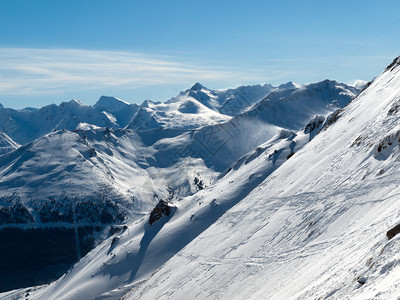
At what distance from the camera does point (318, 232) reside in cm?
3756

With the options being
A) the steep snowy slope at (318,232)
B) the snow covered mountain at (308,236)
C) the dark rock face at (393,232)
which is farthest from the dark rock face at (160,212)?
the dark rock face at (393,232)

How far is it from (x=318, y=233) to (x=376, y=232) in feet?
31.2

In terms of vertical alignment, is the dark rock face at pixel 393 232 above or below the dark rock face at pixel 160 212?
above

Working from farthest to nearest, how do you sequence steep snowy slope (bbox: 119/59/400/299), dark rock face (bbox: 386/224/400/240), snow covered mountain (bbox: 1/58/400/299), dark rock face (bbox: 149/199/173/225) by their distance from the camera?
dark rock face (bbox: 149/199/173/225), snow covered mountain (bbox: 1/58/400/299), steep snowy slope (bbox: 119/59/400/299), dark rock face (bbox: 386/224/400/240)

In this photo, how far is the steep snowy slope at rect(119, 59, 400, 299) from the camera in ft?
80.7

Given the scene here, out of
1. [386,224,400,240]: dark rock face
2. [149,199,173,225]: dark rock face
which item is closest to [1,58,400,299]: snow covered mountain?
[386,224,400,240]: dark rock face

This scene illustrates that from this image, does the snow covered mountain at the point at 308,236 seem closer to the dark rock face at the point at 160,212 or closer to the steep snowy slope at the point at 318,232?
the steep snowy slope at the point at 318,232

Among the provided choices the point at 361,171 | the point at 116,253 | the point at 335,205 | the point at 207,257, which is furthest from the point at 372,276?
the point at 116,253

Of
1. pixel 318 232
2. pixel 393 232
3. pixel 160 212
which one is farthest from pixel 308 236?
pixel 160 212

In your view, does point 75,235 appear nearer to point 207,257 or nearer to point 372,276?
point 207,257

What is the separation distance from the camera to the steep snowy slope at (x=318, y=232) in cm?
2461

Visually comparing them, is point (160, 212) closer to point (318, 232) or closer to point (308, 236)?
point (308, 236)

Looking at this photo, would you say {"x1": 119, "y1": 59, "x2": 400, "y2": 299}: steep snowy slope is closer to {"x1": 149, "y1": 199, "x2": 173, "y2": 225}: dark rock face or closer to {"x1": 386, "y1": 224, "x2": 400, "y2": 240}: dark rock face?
{"x1": 386, "y1": 224, "x2": 400, "y2": 240}: dark rock face

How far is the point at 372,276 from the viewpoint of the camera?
68.1 ft
